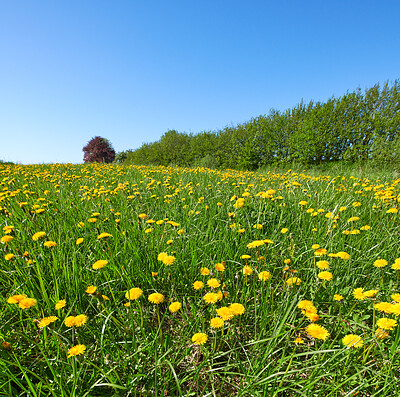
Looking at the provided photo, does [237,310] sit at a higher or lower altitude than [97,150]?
lower

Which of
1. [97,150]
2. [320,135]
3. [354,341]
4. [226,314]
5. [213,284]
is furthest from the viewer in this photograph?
[97,150]

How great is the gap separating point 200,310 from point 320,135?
13340mm

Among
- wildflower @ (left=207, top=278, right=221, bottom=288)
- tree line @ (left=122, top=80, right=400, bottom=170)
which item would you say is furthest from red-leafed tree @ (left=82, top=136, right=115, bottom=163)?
wildflower @ (left=207, top=278, right=221, bottom=288)

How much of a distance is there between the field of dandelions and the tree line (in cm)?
920

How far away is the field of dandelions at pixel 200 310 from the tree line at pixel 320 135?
9.20 m

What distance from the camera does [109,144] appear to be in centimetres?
3488

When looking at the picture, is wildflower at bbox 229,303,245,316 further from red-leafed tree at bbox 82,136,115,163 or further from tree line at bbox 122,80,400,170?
red-leafed tree at bbox 82,136,115,163

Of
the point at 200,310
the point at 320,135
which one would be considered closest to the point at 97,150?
the point at 320,135

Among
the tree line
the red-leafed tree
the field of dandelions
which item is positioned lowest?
the field of dandelions

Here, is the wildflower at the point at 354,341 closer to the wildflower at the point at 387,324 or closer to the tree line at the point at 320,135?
the wildflower at the point at 387,324

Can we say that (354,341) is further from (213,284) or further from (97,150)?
(97,150)

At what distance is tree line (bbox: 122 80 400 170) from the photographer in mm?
10695

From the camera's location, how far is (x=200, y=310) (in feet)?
3.75

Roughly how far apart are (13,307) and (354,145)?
1421 centimetres
